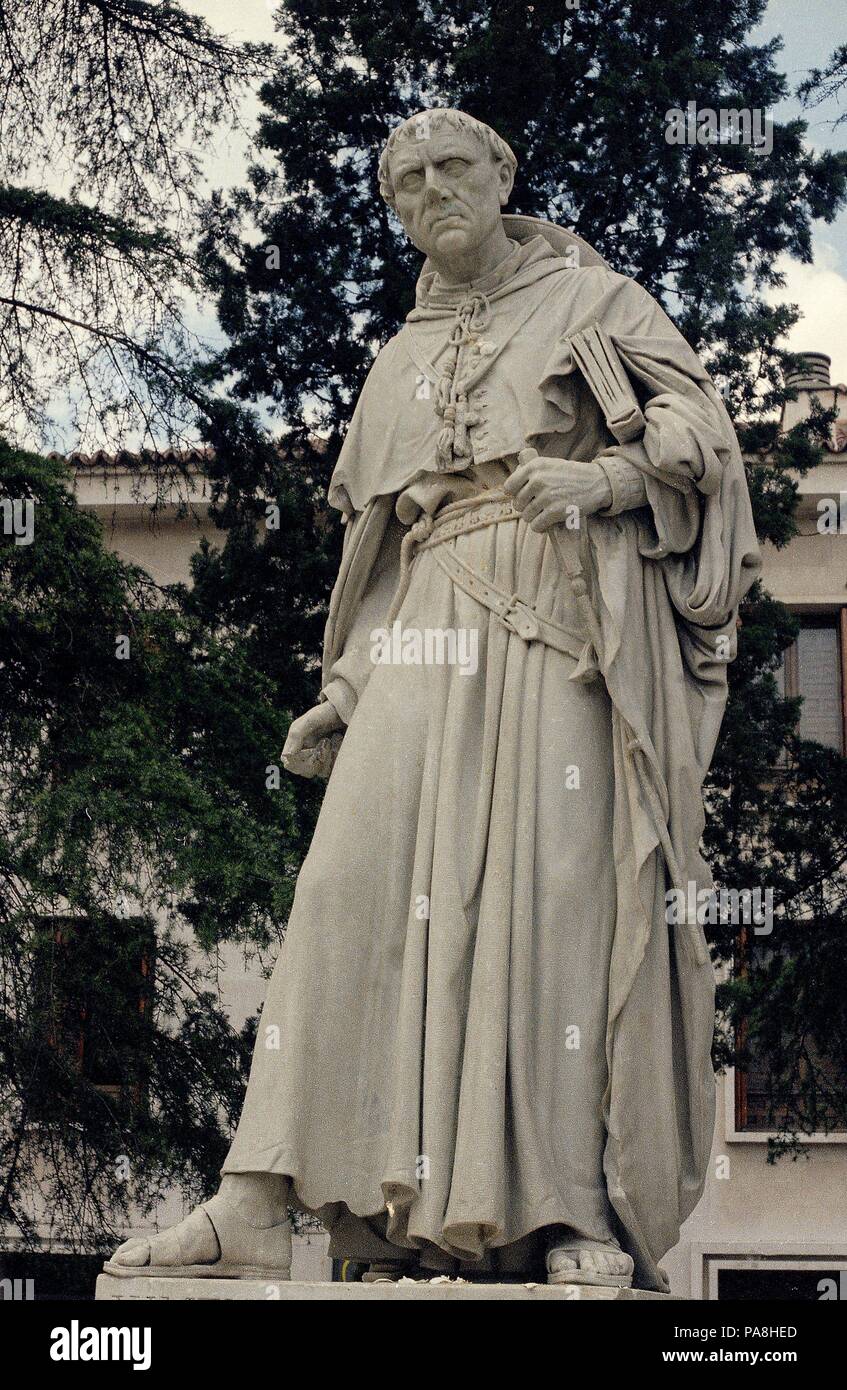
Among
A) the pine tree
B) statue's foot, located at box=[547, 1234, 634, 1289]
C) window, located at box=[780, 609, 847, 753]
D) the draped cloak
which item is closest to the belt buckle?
the draped cloak

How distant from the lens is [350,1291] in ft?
16.3

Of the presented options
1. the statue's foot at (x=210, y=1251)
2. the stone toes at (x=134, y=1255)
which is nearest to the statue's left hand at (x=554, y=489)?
the statue's foot at (x=210, y=1251)

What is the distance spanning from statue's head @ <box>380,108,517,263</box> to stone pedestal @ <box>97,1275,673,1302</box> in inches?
111

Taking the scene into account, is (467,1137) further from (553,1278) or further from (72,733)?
(72,733)

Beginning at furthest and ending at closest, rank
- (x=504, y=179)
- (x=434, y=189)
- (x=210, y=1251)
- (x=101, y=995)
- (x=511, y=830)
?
(x=101, y=995), (x=504, y=179), (x=434, y=189), (x=511, y=830), (x=210, y=1251)

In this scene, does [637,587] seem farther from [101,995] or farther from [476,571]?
[101,995]

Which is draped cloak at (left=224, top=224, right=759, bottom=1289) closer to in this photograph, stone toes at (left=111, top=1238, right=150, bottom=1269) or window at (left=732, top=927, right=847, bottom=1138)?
stone toes at (left=111, top=1238, right=150, bottom=1269)

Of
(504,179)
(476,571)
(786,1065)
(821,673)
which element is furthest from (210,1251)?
(821,673)

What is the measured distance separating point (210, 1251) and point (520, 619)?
178 cm

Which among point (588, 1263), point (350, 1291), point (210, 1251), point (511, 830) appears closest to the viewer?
point (350, 1291)

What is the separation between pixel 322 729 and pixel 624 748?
948 millimetres

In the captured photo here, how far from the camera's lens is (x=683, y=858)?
5.74 m

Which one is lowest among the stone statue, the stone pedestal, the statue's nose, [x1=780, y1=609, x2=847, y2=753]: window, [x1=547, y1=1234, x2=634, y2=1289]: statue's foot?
the stone pedestal

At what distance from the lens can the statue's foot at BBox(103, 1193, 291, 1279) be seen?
209 inches
